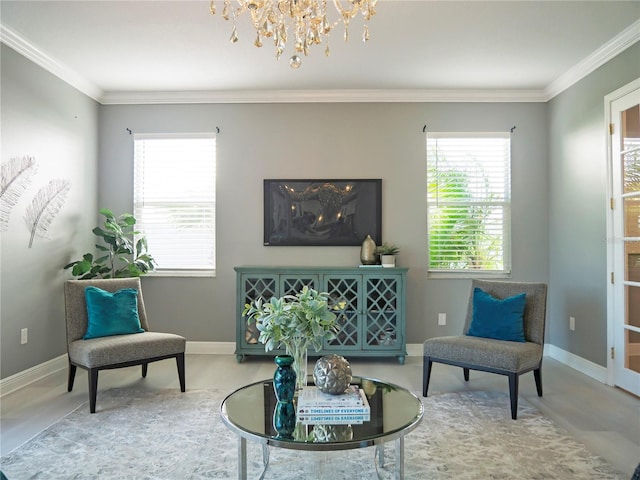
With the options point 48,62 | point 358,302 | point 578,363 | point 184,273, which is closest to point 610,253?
point 578,363

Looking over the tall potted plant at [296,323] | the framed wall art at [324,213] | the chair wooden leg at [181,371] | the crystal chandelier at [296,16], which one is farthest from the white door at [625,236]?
the chair wooden leg at [181,371]

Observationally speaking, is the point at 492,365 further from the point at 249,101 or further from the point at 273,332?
the point at 249,101

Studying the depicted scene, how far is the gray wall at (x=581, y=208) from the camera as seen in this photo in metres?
3.65

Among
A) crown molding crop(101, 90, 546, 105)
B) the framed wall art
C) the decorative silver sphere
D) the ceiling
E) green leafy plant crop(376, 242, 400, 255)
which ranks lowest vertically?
the decorative silver sphere

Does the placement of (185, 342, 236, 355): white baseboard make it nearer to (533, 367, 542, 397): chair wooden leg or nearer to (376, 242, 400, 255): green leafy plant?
(376, 242, 400, 255): green leafy plant

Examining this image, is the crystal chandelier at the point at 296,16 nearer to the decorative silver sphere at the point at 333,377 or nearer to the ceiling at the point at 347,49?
the ceiling at the point at 347,49

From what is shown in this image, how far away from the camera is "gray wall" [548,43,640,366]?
144 inches

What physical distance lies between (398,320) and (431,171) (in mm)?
1559

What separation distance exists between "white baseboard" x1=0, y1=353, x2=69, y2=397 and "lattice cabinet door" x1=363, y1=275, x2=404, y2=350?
2697mm

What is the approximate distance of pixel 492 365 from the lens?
299 centimetres

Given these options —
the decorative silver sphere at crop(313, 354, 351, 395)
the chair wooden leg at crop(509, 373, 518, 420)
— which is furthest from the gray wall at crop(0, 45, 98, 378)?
the chair wooden leg at crop(509, 373, 518, 420)

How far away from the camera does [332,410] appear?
1.85 metres

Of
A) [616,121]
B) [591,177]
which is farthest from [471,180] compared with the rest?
[616,121]

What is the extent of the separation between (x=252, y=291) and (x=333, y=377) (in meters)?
2.29
